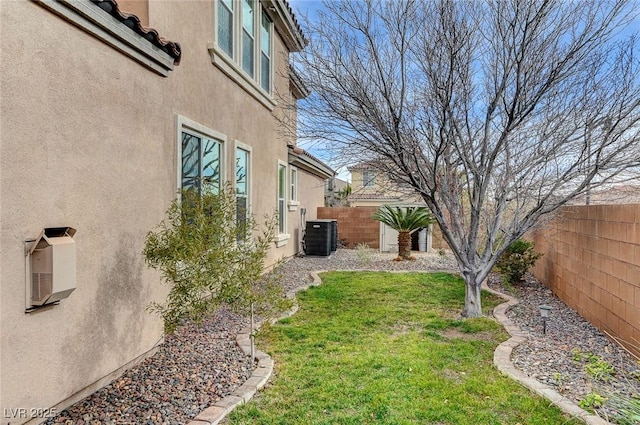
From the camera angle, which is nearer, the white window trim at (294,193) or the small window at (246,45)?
the small window at (246,45)

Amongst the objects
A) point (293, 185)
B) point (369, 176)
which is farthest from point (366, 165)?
point (293, 185)

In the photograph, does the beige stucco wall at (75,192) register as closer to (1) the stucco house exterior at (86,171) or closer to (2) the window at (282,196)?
(1) the stucco house exterior at (86,171)

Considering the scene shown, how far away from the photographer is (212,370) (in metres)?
5.06

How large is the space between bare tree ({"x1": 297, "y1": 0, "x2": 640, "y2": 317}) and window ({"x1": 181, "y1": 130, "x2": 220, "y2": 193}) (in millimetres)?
1872

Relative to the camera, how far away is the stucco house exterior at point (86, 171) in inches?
129

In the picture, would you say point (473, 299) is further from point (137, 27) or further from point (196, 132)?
point (137, 27)

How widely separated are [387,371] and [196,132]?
477 centimetres

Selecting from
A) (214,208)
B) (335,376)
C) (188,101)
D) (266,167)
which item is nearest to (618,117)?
(335,376)

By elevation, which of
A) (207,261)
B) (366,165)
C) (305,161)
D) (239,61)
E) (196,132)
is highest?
(239,61)

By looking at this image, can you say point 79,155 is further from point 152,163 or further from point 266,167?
point 266,167

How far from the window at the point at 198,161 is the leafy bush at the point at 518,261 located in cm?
764

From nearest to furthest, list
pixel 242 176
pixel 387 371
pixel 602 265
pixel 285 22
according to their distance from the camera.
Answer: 1. pixel 387 371
2. pixel 602 265
3. pixel 242 176
4. pixel 285 22

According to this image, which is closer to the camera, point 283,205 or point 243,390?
point 243,390

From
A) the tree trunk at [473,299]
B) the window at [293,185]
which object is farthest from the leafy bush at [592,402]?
the window at [293,185]
